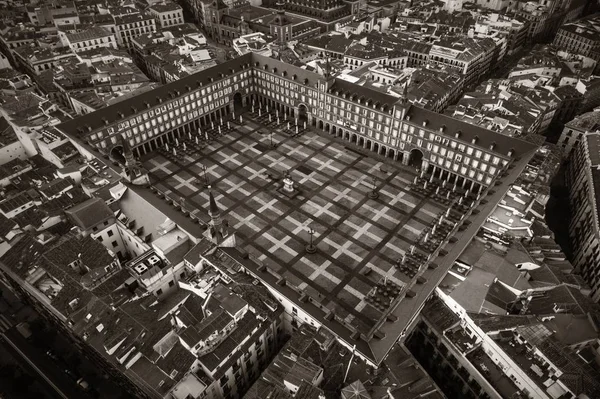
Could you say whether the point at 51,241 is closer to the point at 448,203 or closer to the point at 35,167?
the point at 35,167

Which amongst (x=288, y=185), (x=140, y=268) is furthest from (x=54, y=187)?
(x=288, y=185)

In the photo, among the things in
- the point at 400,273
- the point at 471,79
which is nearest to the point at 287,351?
the point at 400,273

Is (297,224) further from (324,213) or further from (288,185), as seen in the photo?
(288,185)

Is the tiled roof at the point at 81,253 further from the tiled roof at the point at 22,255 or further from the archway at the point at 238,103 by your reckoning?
the archway at the point at 238,103

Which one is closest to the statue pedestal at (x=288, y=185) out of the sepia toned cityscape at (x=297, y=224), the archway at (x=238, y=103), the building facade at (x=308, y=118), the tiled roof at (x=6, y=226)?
the sepia toned cityscape at (x=297, y=224)

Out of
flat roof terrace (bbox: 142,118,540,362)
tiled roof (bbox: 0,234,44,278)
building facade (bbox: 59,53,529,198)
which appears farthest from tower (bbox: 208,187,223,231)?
building facade (bbox: 59,53,529,198)

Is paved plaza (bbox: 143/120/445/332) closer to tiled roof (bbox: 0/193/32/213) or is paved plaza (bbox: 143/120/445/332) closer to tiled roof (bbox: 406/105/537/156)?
tiled roof (bbox: 406/105/537/156)

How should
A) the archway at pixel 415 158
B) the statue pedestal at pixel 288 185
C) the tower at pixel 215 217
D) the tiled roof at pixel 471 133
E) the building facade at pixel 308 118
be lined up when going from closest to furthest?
1. the tower at pixel 215 217
2. the tiled roof at pixel 471 133
3. the building facade at pixel 308 118
4. the statue pedestal at pixel 288 185
5. the archway at pixel 415 158
